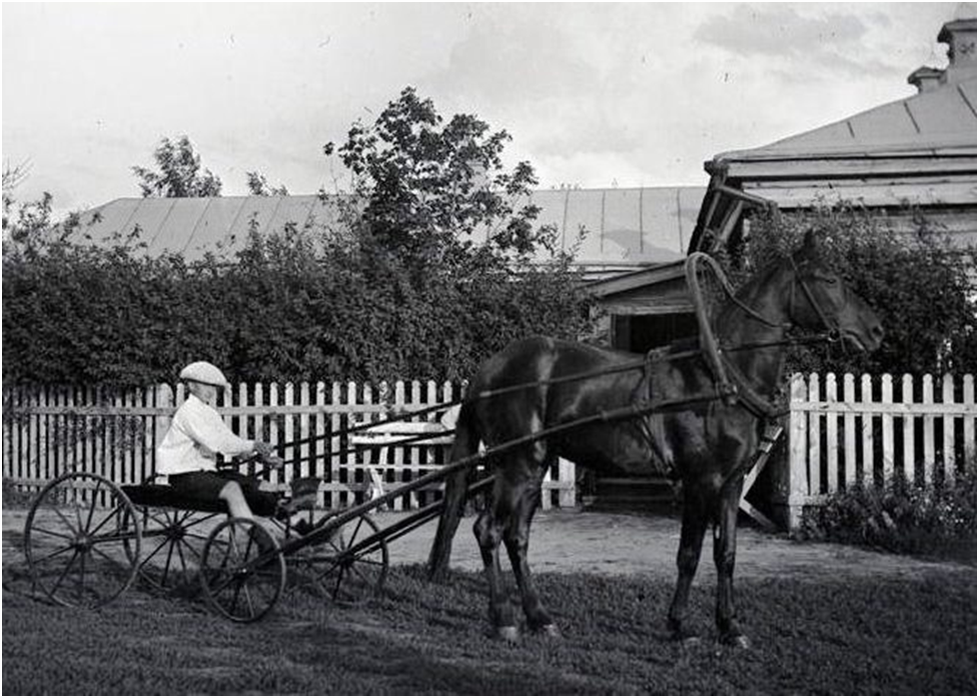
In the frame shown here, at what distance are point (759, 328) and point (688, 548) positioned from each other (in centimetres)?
143

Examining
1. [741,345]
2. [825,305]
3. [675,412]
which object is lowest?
[675,412]

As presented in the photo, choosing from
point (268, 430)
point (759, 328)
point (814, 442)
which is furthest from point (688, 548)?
point (268, 430)

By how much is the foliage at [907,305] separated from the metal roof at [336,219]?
46.3ft

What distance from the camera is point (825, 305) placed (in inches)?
279

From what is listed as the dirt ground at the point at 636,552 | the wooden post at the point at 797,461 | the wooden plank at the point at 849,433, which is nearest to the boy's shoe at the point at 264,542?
the dirt ground at the point at 636,552

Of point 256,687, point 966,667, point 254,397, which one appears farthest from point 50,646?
point 254,397

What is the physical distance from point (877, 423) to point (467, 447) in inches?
225

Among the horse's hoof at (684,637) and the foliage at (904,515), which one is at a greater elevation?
the foliage at (904,515)

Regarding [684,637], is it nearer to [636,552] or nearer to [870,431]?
[636,552]

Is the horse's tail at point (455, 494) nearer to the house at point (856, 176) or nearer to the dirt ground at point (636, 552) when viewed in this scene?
the dirt ground at point (636, 552)

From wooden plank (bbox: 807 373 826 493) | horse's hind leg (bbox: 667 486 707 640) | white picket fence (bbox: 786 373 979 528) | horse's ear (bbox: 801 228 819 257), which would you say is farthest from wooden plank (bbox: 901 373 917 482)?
horse's hind leg (bbox: 667 486 707 640)

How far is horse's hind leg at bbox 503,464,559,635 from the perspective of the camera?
7.01 m

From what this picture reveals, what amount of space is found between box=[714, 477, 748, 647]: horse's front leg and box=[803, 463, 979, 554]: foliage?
4.14 m

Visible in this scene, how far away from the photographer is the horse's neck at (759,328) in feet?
22.9
